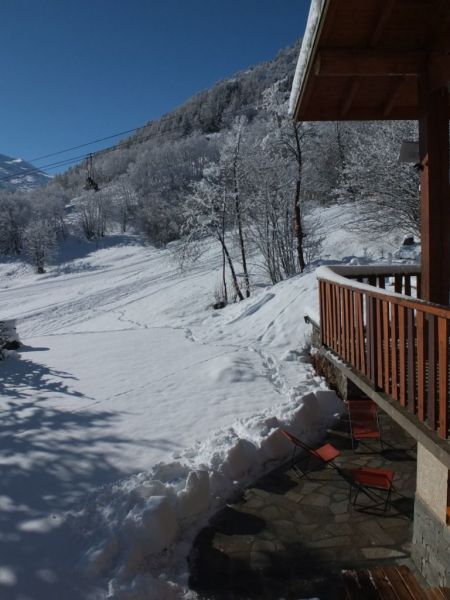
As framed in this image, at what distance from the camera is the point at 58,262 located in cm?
3828

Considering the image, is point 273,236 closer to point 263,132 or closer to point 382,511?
point 263,132

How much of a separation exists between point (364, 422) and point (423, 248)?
2679 millimetres

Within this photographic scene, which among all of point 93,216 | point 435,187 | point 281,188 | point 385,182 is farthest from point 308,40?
point 93,216

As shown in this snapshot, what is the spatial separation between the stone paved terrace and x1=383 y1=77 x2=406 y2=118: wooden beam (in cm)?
432

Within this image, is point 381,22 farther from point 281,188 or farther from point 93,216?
point 93,216

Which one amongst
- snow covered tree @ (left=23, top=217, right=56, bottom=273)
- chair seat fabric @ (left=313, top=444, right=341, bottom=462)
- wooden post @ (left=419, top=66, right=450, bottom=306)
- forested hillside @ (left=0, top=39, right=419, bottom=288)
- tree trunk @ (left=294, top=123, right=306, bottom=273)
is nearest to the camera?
wooden post @ (left=419, top=66, right=450, bottom=306)

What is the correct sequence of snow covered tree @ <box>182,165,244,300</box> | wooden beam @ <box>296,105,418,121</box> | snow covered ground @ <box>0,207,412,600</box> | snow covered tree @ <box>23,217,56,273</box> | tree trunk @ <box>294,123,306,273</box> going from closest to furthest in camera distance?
1. snow covered ground @ <box>0,207,412,600</box>
2. wooden beam @ <box>296,105,418,121</box>
3. tree trunk @ <box>294,123,306,273</box>
4. snow covered tree @ <box>182,165,244,300</box>
5. snow covered tree @ <box>23,217,56,273</box>

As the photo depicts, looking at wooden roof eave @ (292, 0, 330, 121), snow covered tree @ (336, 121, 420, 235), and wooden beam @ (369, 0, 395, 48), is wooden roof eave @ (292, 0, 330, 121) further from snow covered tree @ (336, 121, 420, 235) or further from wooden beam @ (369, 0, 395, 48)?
snow covered tree @ (336, 121, 420, 235)

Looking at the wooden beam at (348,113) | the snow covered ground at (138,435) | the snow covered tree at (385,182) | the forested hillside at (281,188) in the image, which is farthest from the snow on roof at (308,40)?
the snow covered tree at (385,182)

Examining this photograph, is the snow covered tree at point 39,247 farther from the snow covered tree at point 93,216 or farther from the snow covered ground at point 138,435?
the snow covered ground at point 138,435

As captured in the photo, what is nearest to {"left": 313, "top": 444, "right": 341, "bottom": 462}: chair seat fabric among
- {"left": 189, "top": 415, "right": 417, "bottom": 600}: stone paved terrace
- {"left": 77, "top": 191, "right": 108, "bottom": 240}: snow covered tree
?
{"left": 189, "top": 415, "right": 417, "bottom": 600}: stone paved terrace

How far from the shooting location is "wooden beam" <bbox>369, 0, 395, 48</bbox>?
11.9 feet

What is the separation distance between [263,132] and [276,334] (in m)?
15.4

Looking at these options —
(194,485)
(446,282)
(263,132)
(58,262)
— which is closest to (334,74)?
(446,282)
